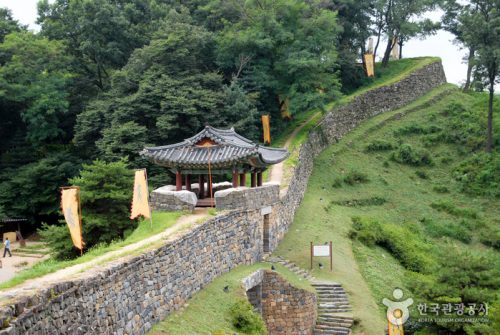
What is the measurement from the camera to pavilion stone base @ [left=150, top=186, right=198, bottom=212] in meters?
20.4

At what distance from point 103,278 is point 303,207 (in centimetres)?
1967

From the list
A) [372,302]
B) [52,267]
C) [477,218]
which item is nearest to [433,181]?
[477,218]

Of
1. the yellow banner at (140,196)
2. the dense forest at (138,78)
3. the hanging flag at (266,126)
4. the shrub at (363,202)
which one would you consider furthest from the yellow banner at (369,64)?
the yellow banner at (140,196)

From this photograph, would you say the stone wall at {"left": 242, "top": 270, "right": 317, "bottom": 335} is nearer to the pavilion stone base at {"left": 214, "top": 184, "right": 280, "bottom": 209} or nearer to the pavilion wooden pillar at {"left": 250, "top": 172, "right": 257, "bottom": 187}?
the pavilion stone base at {"left": 214, "top": 184, "right": 280, "bottom": 209}

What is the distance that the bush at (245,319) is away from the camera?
1605 centimetres

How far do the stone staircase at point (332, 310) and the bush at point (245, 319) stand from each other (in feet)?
13.2

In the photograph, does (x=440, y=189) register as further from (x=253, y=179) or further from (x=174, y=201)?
(x=174, y=201)

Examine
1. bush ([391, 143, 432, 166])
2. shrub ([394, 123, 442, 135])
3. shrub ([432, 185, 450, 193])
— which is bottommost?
shrub ([432, 185, 450, 193])

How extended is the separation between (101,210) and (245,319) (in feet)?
32.7

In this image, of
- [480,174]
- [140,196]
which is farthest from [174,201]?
[480,174]

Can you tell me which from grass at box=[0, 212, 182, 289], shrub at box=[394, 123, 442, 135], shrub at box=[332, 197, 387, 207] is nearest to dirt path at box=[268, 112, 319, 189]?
shrub at box=[332, 197, 387, 207]

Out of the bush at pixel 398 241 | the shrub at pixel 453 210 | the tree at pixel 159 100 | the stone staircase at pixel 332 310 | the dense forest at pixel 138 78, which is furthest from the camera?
the dense forest at pixel 138 78

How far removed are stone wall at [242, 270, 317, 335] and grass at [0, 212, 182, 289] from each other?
3925mm

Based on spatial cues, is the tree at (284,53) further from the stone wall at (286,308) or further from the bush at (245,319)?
the bush at (245,319)
